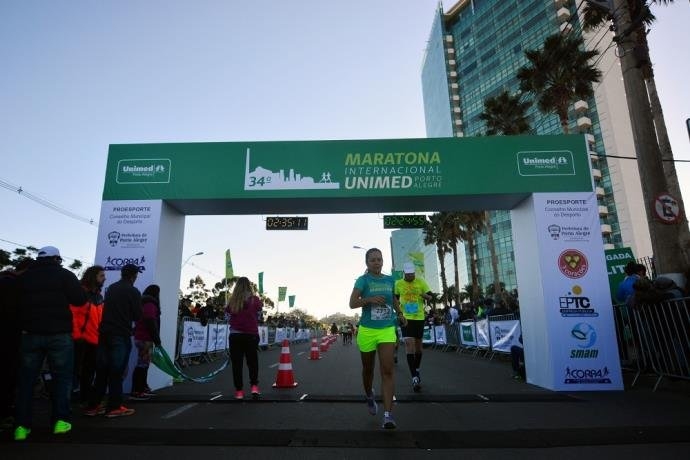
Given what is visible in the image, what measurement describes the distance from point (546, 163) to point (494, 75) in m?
82.5

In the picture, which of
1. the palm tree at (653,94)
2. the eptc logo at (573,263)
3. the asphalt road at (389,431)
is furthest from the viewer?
the palm tree at (653,94)

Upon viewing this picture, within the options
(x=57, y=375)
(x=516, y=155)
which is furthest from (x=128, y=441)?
(x=516, y=155)

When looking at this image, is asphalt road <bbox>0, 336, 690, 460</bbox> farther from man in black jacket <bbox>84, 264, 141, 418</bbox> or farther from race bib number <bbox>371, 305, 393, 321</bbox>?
race bib number <bbox>371, 305, 393, 321</bbox>

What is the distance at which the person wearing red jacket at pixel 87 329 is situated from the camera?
6273mm

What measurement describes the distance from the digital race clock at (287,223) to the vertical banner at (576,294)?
24.2 ft

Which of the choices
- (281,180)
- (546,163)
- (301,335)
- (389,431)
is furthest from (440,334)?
→ (301,335)

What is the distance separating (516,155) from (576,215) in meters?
1.59

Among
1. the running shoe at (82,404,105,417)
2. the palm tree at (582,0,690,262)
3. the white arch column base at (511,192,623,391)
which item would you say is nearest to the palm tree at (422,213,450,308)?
the palm tree at (582,0,690,262)

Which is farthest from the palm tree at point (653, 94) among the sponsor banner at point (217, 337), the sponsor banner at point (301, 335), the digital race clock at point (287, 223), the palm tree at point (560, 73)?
the sponsor banner at point (301, 335)

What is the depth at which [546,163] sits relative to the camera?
8500 mm

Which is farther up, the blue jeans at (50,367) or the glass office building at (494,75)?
the glass office building at (494,75)

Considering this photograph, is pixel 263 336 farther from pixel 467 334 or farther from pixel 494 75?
pixel 494 75

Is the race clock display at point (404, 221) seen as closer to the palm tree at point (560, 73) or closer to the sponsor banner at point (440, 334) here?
the sponsor banner at point (440, 334)

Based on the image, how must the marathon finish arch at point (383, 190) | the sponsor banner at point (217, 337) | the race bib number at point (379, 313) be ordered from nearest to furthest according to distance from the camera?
the race bib number at point (379, 313), the marathon finish arch at point (383, 190), the sponsor banner at point (217, 337)
